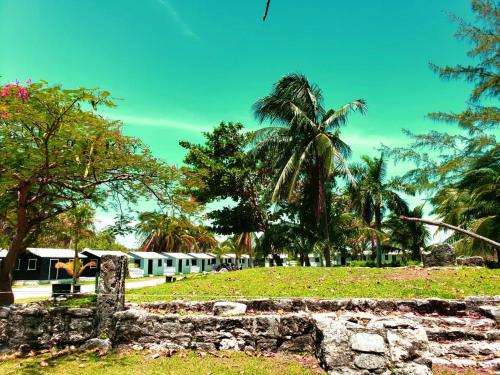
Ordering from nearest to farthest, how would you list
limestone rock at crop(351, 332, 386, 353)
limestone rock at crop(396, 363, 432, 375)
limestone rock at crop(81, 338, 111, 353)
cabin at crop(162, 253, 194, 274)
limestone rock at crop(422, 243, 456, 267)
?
limestone rock at crop(396, 363, 432, 375) < limestone rock at crop(351, 332, 386, 353) < limestone rock at crop(81, 338, 111, 353) < limestone rock at crop(422, 243, 456, 267) < cabin at crop(162, 253, 194, 274)

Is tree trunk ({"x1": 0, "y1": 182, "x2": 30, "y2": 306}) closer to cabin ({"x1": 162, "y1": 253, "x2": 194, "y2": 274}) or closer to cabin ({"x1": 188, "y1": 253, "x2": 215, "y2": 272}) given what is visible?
cabin ({"x1": 162, "y1": 253, "x2": 194, "y2": 274})

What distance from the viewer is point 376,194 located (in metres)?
34.3

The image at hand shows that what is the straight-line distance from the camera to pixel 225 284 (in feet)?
48.1

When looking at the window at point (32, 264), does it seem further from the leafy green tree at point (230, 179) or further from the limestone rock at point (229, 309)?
the limestone rock at point (229, 309)

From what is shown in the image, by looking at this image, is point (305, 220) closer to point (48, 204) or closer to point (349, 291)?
point (349, 291)

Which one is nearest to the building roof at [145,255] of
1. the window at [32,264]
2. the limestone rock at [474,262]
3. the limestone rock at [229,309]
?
the window at [32,264]

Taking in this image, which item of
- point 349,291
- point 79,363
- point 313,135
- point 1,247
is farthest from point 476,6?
point 1,247

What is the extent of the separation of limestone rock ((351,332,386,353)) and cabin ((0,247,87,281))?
106 feet

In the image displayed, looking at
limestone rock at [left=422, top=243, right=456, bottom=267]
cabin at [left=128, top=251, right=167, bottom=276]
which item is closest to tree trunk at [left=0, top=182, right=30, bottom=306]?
limestone rock at [left=422, top=243, right=456, bottom=267]

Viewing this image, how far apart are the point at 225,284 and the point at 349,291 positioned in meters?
5.07

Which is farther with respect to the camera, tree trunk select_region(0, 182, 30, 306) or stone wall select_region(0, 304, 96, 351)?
tree trunk select_region(0, 182, 30, 306)

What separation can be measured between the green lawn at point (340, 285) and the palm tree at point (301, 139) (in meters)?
6.34

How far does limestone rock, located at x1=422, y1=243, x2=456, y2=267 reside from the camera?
1803 cm

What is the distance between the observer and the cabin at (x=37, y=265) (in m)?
31.7
